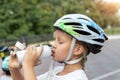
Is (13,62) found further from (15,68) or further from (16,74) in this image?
(16,74)

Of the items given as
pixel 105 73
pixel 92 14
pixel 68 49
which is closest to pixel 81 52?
pixel 68 49

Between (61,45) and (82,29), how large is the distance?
0.17 metres

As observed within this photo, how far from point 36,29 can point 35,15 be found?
2.63 m

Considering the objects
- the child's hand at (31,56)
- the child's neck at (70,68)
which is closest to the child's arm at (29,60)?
the child's hand at (31,56)

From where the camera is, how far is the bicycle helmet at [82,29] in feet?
10.9

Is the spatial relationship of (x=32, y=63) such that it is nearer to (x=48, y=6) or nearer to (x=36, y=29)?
(x=36, y=29)

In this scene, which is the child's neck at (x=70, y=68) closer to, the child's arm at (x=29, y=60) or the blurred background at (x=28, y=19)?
the child's arm at (x=29, y=60)

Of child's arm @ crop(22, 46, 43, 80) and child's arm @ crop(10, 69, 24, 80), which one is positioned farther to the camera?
child's arm @ crop(10, 69, 24, 80)

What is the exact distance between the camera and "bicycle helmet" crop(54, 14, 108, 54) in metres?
3.33

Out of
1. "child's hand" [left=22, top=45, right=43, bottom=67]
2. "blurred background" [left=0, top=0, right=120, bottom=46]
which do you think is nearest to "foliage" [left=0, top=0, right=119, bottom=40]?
"blurred background" [left=0, top=0, right=120, bottom=46]

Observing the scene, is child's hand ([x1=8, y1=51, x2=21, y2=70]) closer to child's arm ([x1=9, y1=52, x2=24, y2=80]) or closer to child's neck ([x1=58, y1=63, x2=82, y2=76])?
child's arm ([x1=9, y1=52, x2=24, y2=80])

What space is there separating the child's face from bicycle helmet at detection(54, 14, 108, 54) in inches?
1.7

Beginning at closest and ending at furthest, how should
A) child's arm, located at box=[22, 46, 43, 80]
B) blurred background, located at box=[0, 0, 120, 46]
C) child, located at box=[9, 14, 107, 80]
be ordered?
child's arm, located at box=[22, 46, 43, 80] < child, located at box=[9, 14, 107, 80] < blurred background, located at box=[0, 0, 120, 46]

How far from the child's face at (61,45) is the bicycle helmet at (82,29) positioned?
0.04 metres
